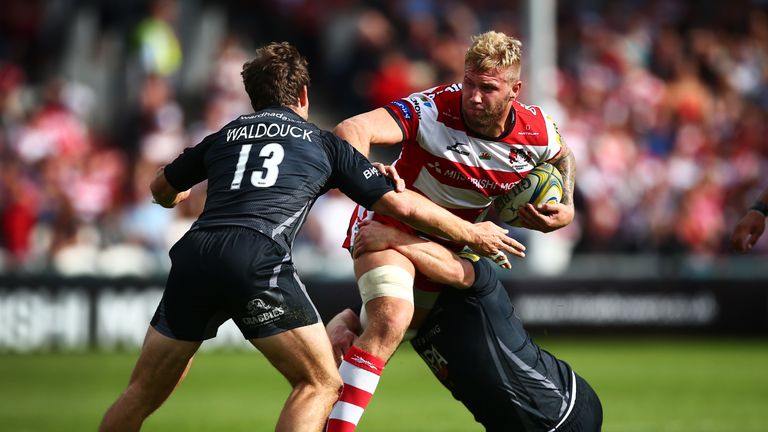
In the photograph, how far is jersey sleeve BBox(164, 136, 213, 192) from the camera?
6660mm

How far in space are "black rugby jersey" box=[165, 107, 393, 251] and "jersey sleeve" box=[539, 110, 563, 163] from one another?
1316mm

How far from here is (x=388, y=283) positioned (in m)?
7.00

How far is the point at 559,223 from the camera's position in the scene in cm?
732

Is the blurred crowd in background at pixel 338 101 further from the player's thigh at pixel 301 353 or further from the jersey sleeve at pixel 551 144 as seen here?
the player's thigh at pixel 301 353

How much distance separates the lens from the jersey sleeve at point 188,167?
6.66 metres

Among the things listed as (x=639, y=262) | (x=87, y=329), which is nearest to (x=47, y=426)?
(x=87, y=329)

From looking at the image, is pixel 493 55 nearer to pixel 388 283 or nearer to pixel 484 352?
pixel 388 283

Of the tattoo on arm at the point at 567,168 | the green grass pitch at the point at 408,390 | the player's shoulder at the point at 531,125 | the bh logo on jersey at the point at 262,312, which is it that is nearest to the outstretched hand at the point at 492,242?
the player's shoulder at the point at 531,125

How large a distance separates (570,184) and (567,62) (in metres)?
13.7

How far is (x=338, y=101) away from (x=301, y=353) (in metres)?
13.7

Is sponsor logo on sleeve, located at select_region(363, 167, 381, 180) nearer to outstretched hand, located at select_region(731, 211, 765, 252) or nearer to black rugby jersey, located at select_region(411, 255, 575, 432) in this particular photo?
black rugby jersey, located at select_region(411, 255, 575, 432)

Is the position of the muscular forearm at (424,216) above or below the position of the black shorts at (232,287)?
above

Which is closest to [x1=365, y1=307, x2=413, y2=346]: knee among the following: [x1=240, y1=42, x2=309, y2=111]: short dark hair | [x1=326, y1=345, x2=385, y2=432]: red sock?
[x1=326, y1=345, x2=385, y2=432]: red sock

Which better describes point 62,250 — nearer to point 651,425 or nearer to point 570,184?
point 651,425
